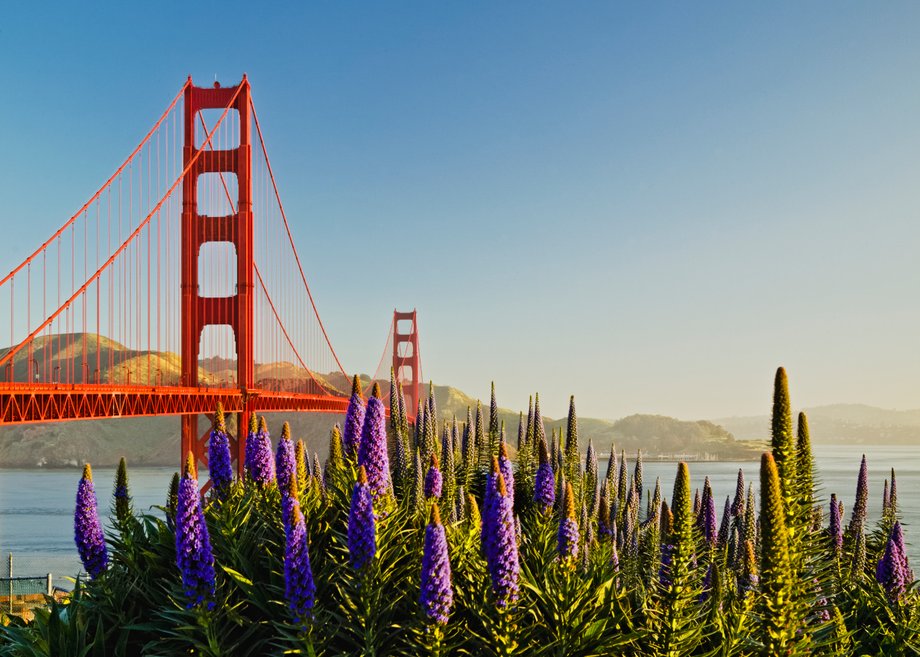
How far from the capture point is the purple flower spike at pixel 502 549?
5.92 m

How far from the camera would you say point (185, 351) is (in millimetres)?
43750

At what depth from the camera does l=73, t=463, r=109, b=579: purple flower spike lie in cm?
874

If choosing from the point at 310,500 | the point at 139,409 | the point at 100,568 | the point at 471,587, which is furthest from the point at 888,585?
the point at 139,409

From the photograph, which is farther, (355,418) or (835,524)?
(835,524)

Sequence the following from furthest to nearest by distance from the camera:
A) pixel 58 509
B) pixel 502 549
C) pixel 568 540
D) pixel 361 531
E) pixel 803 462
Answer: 1. pixel 58 509
2. pixel 568 540
3. pixel 361 531
4. pixel 803 462
5. pixel 502 549

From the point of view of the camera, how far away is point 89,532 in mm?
8750

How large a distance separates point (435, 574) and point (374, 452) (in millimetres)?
2030

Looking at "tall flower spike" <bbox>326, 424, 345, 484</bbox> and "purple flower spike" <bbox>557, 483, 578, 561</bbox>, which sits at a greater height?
"tall flower spike" <bbox>326, 424, 345, 484</bbox>

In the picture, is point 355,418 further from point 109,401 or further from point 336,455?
point 109,401

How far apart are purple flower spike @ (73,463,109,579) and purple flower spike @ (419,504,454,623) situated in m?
4.98

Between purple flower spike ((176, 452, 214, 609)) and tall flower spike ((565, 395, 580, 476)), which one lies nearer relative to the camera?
purple flower spike ((176, 452, 214, 609))

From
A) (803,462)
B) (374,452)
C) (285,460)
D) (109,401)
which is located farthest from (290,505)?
(109,401)

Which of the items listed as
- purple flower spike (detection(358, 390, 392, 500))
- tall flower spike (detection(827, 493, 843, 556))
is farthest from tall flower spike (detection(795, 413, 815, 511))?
tall flower spike (detection(827, 493, 843, 556))

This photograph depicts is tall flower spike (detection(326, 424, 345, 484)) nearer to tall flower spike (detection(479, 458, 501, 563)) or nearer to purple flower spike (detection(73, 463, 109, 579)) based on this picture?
tall flower spike (detection(479, 458, 501, 563))
